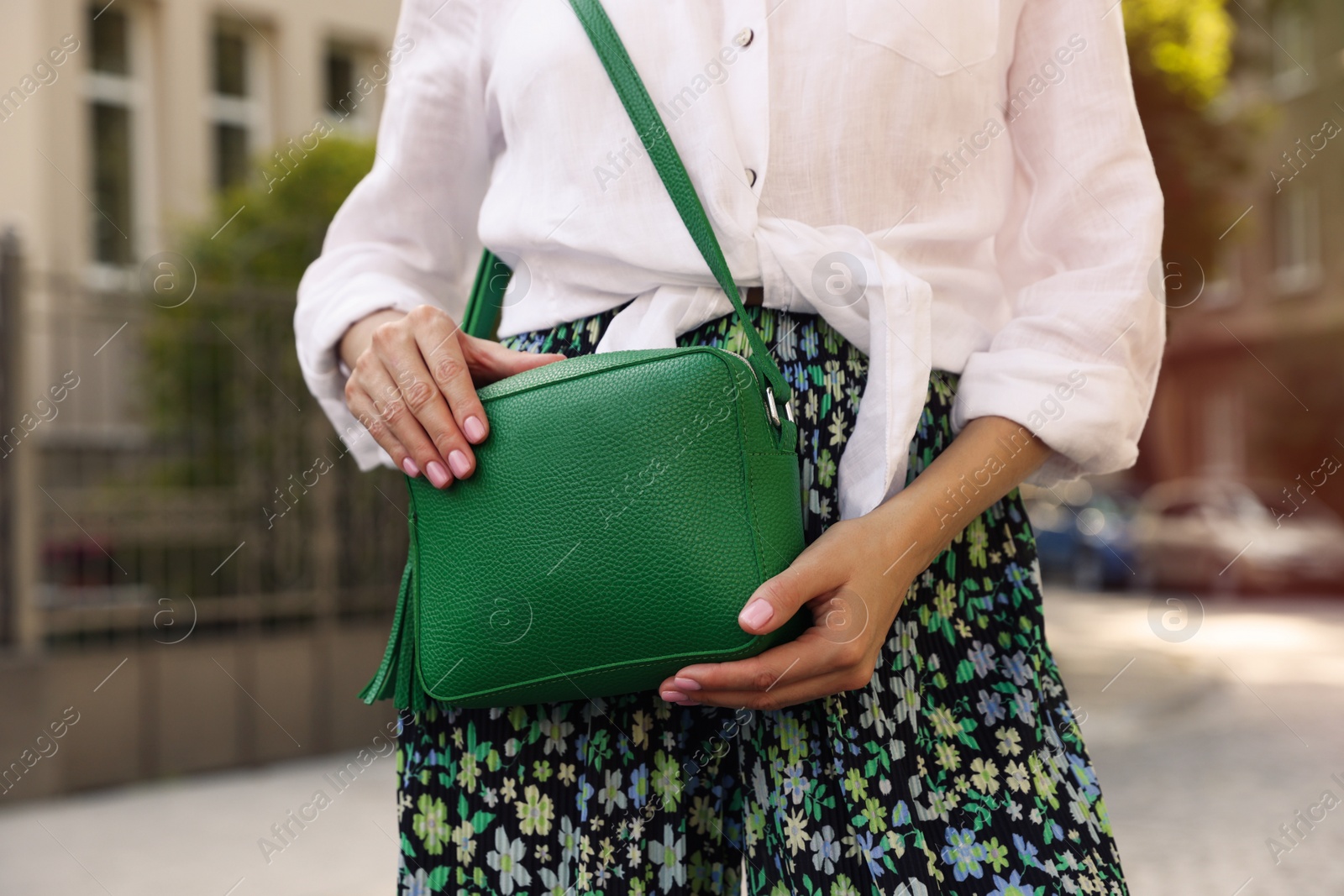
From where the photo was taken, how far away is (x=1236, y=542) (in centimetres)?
1269

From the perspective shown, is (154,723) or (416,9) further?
(154,723)

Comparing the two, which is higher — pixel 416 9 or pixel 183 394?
pixel 183 394

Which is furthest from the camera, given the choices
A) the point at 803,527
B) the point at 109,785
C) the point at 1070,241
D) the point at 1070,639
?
the point at 1070,639

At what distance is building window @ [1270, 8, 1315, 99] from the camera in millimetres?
16609

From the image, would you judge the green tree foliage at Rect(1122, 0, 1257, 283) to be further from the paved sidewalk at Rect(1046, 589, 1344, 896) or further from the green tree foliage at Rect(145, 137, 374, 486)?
the green tree foliage at Rect(145, 137, 374, 486)

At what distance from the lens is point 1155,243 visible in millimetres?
1067

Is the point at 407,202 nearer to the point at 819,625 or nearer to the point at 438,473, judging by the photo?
the point at 438,473

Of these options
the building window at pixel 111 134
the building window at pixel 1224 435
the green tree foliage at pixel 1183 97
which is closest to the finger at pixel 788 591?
the green tree foliage at pixel 1183 97

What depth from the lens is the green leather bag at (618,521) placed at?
0.90 m

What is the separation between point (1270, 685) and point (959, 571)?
7.11 m

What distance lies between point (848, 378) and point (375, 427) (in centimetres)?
43

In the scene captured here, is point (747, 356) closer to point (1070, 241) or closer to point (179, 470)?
point (1070, 241)

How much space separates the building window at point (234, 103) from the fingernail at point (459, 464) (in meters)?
9.41

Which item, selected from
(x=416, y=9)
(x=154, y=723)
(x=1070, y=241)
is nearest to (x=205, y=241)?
(x=154, y=723)
